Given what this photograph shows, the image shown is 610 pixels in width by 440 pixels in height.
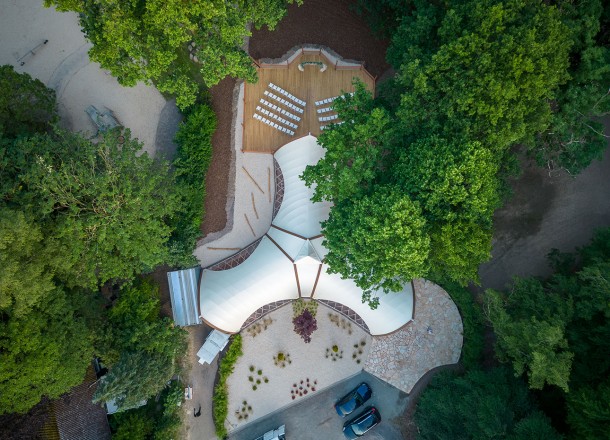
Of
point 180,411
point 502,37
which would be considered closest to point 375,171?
point 502,37

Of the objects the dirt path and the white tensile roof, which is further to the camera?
the dirt path

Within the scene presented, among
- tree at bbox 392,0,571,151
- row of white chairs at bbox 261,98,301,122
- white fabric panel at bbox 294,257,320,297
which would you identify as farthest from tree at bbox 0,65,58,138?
tree at bbox 392,0,571,151

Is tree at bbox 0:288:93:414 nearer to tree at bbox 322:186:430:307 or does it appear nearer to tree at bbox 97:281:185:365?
tree at bbox 97:281:185:365

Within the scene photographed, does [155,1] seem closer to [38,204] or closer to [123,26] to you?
Answer: [123,26]

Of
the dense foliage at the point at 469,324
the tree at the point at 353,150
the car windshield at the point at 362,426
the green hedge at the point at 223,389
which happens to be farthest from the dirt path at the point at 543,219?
the green hedge at the point at 223,389

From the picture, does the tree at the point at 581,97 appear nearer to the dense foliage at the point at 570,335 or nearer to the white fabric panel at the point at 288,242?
the dense foliage at the point at 570,335

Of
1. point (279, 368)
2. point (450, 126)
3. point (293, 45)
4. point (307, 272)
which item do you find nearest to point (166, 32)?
point (293, 45)

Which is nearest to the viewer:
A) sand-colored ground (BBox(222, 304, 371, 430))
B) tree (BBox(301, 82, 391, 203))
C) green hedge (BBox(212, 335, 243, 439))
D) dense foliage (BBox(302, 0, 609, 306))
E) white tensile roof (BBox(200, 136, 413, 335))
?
dense foliage (BBox(302, 0, 609, 306))
